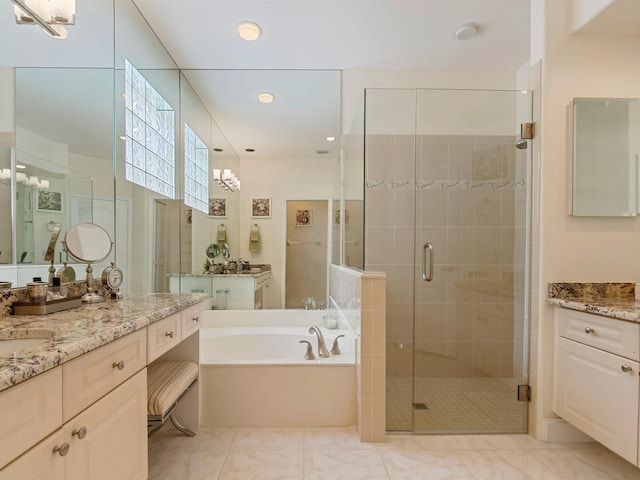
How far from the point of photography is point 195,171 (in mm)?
2971

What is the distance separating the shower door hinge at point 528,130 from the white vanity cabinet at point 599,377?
1039 millimetres

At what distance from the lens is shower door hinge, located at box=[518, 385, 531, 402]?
1.91 metres

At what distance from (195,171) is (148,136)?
0.74 meters

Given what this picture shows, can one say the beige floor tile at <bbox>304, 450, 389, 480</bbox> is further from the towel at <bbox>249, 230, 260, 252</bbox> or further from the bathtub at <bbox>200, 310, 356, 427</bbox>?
the towel at <bbox>249, 230, 260, 252</bbox>

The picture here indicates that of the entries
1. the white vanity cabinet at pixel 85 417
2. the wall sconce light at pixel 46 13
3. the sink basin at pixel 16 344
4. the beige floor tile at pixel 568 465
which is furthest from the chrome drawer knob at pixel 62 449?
the beige floor tile at pixel 568 465

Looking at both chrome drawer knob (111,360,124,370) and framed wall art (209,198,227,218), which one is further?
framed wall art (209,198,227,218)

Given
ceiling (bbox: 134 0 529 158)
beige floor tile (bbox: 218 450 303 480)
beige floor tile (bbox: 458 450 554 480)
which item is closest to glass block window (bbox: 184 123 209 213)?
ceiling (bbox: 134 0 529 158)

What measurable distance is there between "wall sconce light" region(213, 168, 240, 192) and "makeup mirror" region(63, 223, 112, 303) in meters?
A: 1.58

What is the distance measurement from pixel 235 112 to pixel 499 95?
222 cm

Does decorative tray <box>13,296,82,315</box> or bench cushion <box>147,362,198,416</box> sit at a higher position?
decorative tray <box>13,296,82,315</box>

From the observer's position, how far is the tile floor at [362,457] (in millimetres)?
1559

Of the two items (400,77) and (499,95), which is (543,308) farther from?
(400,77)

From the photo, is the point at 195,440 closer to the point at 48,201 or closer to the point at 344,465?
the point at 344,465

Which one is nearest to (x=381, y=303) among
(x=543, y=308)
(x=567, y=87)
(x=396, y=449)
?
(x=396, y=449)
